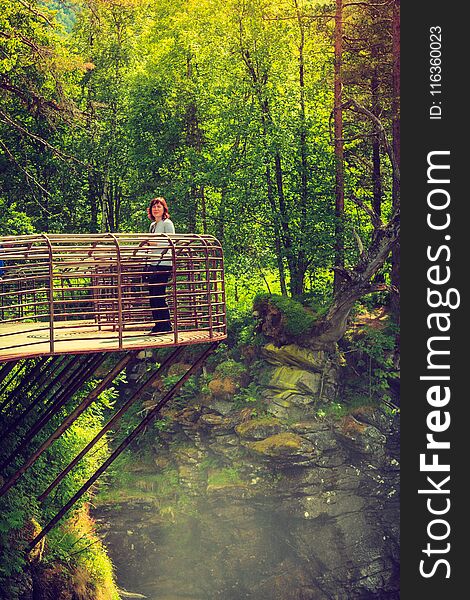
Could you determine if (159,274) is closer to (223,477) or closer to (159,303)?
(159,303)

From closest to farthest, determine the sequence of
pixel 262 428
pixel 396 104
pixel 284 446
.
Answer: pixel 284 446
pixel 262 428
pixel 396 104

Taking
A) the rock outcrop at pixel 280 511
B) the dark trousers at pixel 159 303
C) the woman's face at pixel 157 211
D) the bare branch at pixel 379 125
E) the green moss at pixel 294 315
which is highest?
the bare branch at pixel 379 125

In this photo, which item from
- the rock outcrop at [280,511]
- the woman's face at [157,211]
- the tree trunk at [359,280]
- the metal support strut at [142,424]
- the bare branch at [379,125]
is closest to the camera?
the woman's face at [157,211]

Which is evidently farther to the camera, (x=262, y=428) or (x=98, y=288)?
(x=262, y=428)

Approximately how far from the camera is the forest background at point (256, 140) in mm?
26234

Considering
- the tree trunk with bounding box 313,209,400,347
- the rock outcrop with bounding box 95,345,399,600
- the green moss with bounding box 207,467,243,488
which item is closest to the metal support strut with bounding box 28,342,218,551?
the rock outcrop with bounding box 95,345,399,600

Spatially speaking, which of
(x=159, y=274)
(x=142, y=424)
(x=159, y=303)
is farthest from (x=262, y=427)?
(x=159, y=274)

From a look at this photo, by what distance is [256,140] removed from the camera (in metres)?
26.7

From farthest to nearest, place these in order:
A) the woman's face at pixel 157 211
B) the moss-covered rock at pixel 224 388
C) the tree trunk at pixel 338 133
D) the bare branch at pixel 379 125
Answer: the tree trunk at pixel 338 133 → the moss-covered rock at pixel 224 388 → the bare branch at pixel 379 125 → the woman's face at pixel 157 211

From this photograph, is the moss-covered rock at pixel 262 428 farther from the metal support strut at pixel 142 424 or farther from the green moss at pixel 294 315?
the metal support strut at pixel 142 424

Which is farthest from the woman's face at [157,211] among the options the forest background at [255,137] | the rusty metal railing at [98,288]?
the forest background at [255,137]

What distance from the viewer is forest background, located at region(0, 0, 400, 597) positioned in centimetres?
2623

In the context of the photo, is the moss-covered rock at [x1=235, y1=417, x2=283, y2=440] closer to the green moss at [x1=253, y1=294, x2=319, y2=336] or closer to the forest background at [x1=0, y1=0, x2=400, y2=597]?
the green moss at [x1=253, y1=294, x2=319, y2=336]

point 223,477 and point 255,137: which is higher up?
point 255,137
